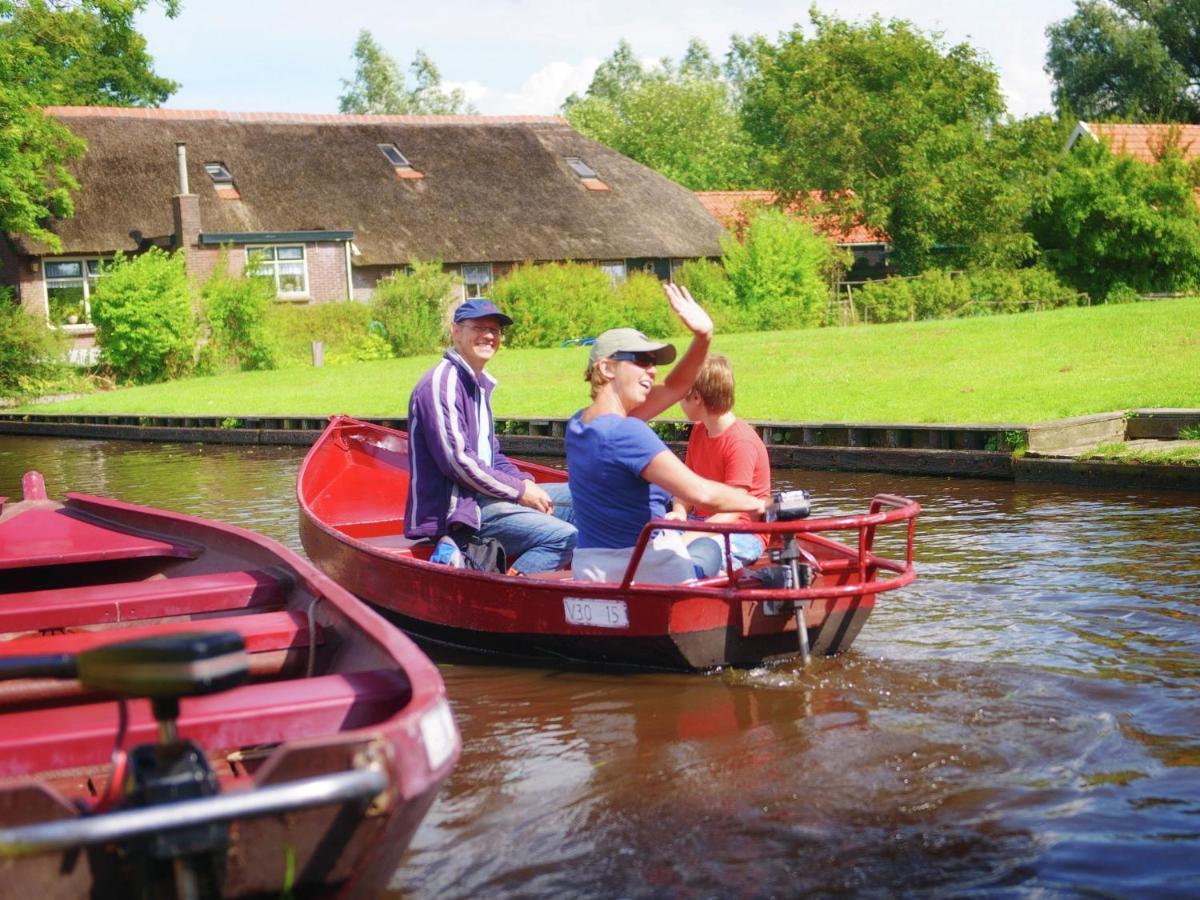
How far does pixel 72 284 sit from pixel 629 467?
32.2 metres

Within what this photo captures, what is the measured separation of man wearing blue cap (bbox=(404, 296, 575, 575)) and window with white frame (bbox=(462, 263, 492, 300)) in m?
32.2

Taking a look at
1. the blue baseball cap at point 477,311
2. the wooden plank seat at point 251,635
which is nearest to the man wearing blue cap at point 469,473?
the blue baseball cap at point 477,311

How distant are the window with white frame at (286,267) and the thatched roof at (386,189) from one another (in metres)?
0.61

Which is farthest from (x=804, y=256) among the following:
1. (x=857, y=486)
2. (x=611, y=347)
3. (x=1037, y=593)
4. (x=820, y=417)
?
(x=611, y=347)

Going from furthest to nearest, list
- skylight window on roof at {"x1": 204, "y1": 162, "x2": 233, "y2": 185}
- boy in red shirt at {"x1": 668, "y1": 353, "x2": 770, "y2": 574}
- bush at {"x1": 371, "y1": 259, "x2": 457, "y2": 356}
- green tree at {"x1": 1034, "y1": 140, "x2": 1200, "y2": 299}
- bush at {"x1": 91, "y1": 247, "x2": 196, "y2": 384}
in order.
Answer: skylight window on roof at {"x1": 204, "y1": 162, "x2": 233, "y2": 185}
bush at {"x1": 371, "y1": 259, "x2": 457, "y2": 356}
green tree at {"x1": 1034, "y1": 140, "x2": 1200, "y2": 299}
bush at {"x1": 91, "y1": 247, "x2": 196, "y2": 384}
boy in red shirt at {"x1": 668, "y1": 353, "x2": 770, "y2": 574}

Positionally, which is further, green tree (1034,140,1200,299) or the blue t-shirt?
green tree (1034,140,1200,299)

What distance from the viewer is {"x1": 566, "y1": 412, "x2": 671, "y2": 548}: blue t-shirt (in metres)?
6.80

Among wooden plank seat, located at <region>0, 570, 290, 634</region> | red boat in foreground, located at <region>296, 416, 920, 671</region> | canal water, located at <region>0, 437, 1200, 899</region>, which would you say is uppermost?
wooden plank seat, located at <region>0, 570, 290, 634</region>

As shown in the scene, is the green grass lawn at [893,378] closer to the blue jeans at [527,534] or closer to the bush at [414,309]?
the bush at [414,309]

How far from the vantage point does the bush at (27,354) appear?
1220 inches

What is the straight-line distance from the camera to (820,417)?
16562 millimetres

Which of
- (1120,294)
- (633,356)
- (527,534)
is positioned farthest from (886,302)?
(633,356)

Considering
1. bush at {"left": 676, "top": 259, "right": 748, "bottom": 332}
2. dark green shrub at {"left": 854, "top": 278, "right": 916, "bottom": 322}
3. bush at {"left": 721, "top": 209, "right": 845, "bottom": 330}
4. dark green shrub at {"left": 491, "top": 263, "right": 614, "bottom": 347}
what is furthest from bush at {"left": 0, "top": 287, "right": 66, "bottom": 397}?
dark green shrub at {"left": 854, "top": 278, "right": 916, "bottom": 322}

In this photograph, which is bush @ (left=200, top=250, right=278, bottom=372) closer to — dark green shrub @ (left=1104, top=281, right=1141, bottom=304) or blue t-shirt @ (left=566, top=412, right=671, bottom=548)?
dark green shrub @ (left=1104, top=281, right=1141, bottom=304)
